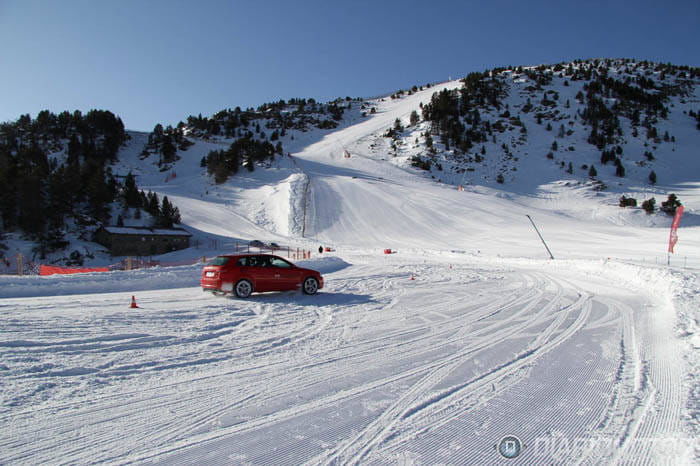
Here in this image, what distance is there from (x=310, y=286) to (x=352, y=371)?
7.28 m

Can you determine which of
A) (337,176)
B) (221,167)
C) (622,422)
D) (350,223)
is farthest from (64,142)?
(622,422)

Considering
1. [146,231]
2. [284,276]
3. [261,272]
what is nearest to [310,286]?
[284,276]

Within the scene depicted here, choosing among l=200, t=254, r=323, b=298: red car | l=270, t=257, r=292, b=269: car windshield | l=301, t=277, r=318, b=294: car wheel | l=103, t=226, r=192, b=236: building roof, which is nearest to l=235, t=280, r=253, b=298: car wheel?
l=200, t=254, r=323, b=298: red car

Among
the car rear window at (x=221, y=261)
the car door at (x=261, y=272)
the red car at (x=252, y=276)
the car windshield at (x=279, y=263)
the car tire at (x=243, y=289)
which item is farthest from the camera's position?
the car windshield at (x=279, y=263)

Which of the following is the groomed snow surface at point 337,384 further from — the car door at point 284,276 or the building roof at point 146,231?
the building roof at point 146,231

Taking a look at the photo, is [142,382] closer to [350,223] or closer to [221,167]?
[350,223]

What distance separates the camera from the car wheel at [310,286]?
12690mm

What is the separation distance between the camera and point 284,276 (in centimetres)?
1240

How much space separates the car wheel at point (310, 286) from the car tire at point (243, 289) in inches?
69.0

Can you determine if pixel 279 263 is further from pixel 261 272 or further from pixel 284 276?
pixel 261 272

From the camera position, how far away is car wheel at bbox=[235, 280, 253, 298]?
11617 mm

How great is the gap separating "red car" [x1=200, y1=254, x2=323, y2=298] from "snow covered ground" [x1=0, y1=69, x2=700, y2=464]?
47cm

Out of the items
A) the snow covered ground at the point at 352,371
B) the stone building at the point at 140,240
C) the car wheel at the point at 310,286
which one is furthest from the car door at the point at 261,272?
the stone building at the point at 140,240

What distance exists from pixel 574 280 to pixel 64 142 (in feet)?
360
